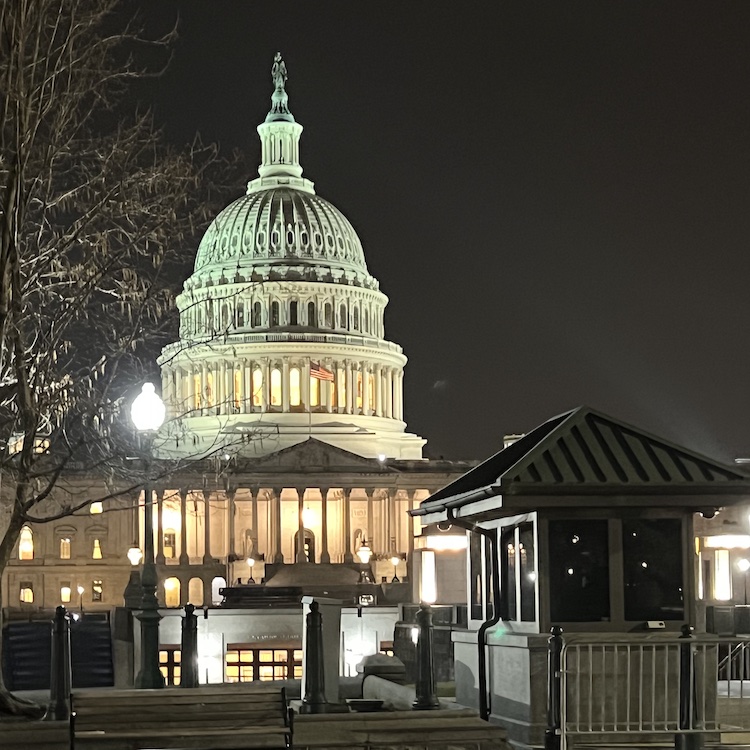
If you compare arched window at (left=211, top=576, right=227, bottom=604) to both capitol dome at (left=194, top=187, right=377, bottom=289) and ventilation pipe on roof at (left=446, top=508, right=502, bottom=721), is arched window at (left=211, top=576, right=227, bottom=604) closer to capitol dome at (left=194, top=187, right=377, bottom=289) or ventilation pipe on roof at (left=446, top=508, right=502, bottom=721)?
capitol dome at (left=194, top=187, right=377, bottom=289)

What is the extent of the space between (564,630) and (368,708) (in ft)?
16.1

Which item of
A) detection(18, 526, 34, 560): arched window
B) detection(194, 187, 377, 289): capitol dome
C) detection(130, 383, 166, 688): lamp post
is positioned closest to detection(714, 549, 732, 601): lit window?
detection(130, 383, 166, 688): lamp post

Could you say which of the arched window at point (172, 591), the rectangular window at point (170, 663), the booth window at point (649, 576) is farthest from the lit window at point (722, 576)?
the booth window at point (649, 576)

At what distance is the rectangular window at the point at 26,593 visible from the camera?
138 m

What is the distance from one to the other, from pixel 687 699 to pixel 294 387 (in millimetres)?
143860

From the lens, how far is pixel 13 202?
871 inches

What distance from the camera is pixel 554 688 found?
59.8 ft

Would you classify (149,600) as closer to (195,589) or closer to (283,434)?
(195,589)

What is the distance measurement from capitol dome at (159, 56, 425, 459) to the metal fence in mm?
134392

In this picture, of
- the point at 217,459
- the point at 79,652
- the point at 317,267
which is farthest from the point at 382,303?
the point at 217,459

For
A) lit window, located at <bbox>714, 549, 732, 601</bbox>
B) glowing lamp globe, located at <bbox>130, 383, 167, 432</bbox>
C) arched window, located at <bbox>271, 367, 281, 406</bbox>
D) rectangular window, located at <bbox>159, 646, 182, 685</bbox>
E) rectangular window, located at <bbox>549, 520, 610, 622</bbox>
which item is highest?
arched window, located at <bbox>271, 367, 281, 406</bbox>

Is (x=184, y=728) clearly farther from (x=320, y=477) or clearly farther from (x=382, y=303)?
(x=382, y=303)

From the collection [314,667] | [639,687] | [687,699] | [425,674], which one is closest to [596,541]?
[639,687]

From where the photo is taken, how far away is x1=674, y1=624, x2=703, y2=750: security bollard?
18.5 metres
